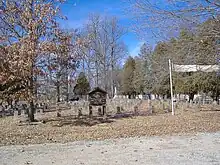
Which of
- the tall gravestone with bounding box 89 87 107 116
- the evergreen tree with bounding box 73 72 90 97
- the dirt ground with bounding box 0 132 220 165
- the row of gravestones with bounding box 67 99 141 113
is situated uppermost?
the evergreen tree with bounding box 73 72 90 97

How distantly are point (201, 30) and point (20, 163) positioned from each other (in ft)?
23.4

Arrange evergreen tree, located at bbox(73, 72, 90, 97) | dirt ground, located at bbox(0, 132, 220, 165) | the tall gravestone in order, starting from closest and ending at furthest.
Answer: dirt ground, located at bbox(0, 132, 220, 165) → the tall gravestone → evergreen tree, located at bbox(73, 72, 90, 97)

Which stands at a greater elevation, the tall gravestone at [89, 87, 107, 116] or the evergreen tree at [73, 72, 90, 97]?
the evergreen tree at [73, 72, 90, 97]

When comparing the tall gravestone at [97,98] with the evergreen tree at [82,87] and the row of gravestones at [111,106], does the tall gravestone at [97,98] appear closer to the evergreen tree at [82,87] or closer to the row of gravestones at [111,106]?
the row of gravestones at [111,106]

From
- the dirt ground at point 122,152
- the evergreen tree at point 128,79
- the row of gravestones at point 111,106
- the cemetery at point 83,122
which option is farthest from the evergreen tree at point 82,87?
the dirt ground at point 122,152

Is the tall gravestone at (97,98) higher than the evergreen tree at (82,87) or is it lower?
lower

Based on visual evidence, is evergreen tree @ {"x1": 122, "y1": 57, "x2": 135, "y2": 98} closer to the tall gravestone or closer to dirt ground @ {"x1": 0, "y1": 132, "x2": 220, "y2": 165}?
the tall gravestone

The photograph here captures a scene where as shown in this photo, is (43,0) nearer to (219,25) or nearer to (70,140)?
(70,140)

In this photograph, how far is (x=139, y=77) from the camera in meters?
62.1

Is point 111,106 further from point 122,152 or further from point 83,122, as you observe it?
point 122,152

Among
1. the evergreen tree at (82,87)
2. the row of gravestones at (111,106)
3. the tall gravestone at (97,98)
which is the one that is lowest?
the row of gravestones at (111,106)

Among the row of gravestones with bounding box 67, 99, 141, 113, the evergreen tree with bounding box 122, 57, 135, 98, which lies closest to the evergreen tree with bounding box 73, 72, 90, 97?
the evergreen tree with bounding box 122, 57, 135, 98

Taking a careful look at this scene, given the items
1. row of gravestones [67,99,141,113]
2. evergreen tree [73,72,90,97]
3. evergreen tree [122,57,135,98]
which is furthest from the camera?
evergreen tree [122,57,135,98]

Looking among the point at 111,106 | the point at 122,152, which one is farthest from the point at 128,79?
the point at 122,152
